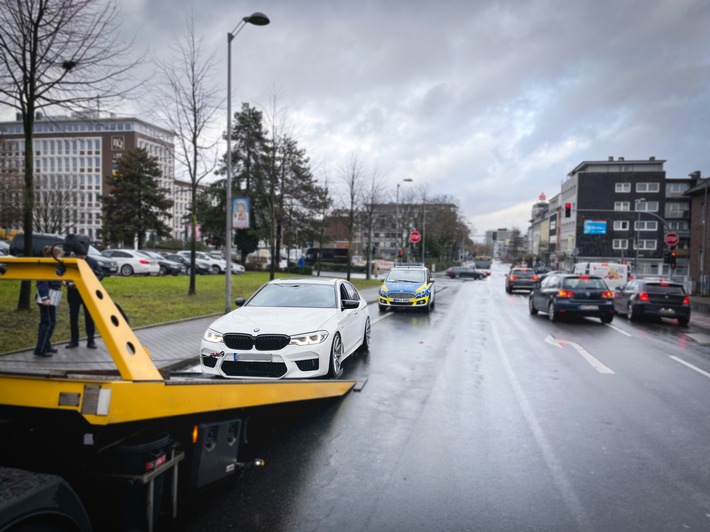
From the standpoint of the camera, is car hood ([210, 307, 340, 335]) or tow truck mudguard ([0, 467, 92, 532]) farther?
car hood ([210, 307, 340, 335])

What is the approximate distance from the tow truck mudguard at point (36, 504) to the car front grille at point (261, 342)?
4.00m

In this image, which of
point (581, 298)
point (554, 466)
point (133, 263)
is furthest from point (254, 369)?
point (133, 263)

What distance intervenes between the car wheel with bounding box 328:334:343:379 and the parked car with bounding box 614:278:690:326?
13525mm

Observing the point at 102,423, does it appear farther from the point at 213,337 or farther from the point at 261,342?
the point at 213,337

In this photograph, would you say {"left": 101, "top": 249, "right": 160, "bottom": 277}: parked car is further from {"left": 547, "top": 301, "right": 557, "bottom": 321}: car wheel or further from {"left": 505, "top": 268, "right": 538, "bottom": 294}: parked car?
{"left": 505, "top": 268, "right": 538, "bottom": 294}: parked car

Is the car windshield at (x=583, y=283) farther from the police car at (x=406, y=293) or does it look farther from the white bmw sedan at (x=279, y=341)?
the white bmw sedan at (x=279, y=341)

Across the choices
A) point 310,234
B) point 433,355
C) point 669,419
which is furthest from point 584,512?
point 310,234

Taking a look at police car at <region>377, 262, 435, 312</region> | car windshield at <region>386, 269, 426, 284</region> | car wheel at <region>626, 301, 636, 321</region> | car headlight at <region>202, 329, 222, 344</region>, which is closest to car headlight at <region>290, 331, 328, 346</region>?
car headlight at <region>202, 329, 222, 344</region>

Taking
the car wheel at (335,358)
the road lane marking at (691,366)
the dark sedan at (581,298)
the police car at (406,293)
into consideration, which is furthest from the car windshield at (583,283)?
the car wheel at (335,358)

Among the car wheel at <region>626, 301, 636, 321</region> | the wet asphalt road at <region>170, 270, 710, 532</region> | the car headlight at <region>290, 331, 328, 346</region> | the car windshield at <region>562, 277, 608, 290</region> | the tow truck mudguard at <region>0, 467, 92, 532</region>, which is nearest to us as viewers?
the tow truck mudguard at <region>0, 467, 92, 532</region>

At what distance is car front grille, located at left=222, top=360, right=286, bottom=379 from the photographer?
6230mm

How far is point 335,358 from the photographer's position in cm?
712

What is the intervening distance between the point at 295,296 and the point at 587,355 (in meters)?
6.00

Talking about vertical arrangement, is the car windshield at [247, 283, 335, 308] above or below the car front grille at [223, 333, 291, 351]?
above
